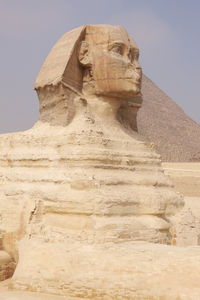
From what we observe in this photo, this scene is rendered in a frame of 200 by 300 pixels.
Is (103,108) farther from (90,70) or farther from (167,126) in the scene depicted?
(167,126)

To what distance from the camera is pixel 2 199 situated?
306 inches

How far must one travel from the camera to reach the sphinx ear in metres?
8.10

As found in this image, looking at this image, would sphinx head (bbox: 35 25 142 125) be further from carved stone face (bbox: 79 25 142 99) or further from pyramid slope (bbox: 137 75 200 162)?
pyramid slope (bbox: 137 75 200 162)

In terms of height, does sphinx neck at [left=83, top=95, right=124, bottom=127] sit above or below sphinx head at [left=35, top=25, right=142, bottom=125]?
below

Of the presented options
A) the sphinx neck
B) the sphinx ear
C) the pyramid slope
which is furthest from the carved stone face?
the pyramid slope

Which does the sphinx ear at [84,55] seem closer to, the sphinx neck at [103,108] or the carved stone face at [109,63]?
the carved stone face at [109,63]

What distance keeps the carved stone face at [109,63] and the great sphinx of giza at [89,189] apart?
0.02 meters

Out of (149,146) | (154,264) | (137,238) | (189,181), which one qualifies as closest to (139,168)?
(149,146)

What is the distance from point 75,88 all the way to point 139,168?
1826 mm

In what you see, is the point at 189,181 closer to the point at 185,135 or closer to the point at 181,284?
the point at 181,284

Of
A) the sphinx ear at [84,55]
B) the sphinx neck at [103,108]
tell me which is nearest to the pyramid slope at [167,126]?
the sphinx neck at [103,108]

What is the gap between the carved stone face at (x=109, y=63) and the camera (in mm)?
7844

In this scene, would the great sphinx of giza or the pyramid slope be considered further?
the pyramid slope

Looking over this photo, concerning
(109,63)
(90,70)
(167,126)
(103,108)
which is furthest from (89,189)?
(167,126)
